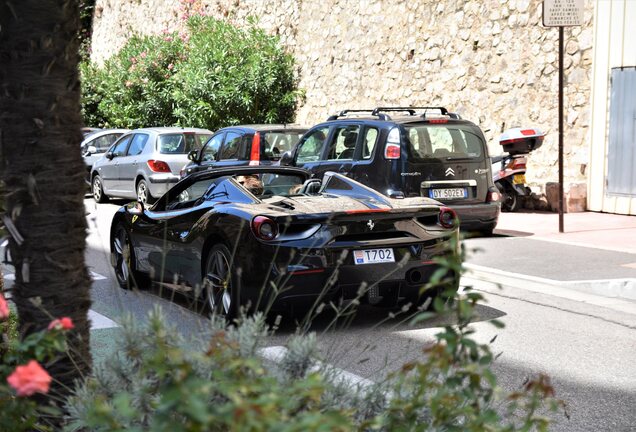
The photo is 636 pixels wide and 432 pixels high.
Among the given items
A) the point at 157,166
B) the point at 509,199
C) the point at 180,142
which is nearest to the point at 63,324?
the point at 509,199

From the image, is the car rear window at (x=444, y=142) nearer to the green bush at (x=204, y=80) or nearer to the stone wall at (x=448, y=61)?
the stone wall at (x=448, y=61)

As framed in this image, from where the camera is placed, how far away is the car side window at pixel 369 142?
42.6 feet

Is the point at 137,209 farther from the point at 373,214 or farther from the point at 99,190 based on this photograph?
the point at 99,190

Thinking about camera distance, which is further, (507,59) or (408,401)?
(507,59)

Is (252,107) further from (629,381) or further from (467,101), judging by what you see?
(629,381)

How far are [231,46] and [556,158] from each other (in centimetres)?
1158

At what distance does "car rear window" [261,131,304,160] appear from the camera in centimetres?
1609

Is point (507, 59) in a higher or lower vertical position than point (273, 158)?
higher

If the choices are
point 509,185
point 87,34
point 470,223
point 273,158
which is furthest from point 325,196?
point 87,34

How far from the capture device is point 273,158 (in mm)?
16141

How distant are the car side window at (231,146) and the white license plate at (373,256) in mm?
9166

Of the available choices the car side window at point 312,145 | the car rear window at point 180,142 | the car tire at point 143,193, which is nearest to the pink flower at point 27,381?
the car side window at point 312,145

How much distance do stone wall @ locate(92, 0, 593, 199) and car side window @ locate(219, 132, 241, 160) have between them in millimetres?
5368

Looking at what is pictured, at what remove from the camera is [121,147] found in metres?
21.0
